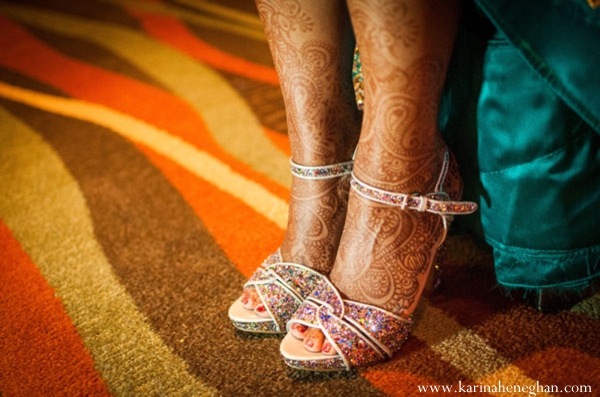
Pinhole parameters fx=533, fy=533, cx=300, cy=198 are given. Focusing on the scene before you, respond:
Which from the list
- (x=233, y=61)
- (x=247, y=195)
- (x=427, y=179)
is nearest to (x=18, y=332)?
(x=247, y=195)

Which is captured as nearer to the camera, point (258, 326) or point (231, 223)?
point (258, 326)

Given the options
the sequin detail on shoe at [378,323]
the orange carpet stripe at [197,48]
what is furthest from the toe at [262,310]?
the orange carpet stripe at [197,48]

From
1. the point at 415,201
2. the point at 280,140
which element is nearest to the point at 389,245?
the point at 415,201

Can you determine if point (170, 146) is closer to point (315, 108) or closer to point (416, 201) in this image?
point (315, 108)

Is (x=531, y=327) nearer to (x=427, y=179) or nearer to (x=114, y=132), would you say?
(x=427, y=179)

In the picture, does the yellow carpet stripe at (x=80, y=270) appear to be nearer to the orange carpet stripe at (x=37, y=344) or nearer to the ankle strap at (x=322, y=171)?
the orange carpet stripe at (x=37, y=344)

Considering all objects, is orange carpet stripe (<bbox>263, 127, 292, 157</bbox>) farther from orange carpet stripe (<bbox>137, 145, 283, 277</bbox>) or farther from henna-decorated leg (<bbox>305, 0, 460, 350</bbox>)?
henna-decorated leg (<bbox>305, 0, 460, 350</bbox>)

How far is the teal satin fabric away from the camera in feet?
1.74

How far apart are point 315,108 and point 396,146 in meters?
0.12

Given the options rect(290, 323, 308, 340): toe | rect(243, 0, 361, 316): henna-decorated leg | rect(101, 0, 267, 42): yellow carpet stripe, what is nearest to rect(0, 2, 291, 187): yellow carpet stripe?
rect(101, 0, 267, 42): yellow carpet stripe

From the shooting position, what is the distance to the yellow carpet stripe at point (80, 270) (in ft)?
2.14

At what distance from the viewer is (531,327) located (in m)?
0.66

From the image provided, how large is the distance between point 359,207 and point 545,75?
0.24 m

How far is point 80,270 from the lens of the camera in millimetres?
862
